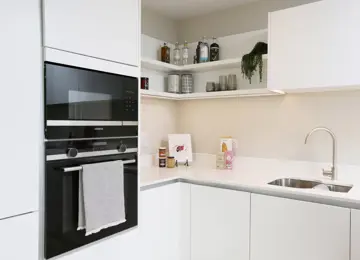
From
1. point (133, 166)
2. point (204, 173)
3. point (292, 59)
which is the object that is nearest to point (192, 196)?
point (204, 173)

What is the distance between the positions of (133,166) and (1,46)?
37.9 inches

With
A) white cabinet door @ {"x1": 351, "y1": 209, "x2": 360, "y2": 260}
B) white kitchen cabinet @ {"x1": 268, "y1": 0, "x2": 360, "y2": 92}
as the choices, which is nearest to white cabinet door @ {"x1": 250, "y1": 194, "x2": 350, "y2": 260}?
white cabinet door @ {"x1": 351, "y1": 209, "x2": 360, "y2": 260}

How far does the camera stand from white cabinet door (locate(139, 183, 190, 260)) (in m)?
2.04

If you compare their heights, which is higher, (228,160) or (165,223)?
(228,160)

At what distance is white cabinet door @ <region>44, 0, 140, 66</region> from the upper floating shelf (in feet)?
2.11

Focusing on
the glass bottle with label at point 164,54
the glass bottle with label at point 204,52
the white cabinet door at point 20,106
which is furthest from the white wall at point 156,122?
the white cabinet door at point 20,106

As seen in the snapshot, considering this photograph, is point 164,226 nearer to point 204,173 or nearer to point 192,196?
point 192,196

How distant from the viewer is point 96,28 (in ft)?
5.32

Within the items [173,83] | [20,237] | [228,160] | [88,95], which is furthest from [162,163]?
[20,237]

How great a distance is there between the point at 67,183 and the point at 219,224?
1124 mm

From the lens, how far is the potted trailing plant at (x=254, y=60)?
2402 mm

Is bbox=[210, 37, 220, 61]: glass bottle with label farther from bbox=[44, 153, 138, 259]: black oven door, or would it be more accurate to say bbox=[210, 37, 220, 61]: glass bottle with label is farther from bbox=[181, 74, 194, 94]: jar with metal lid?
bbox=[44, 153, 138, 259]: black oven door

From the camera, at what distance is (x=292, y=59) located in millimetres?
2068

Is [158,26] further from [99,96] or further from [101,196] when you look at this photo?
[101,196]
